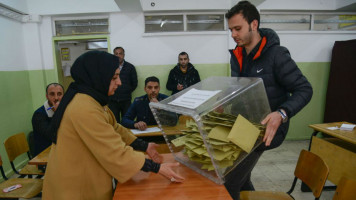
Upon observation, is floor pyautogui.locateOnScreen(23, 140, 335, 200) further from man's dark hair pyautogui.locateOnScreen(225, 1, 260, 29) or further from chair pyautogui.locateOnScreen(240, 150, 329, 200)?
man's dark hair pyautogui.locateOnScreen(225, 1, 260, 29)

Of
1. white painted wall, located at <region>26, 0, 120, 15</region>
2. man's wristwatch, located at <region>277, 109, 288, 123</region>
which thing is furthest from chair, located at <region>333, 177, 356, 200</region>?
white painted wall, located at <region>26, 0, 120, 15</region>

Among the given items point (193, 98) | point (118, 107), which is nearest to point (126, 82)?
point (118, 107)

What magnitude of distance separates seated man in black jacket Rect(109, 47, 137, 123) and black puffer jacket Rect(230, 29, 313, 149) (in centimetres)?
297

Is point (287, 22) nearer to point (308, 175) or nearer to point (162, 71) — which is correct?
point (162, 71)

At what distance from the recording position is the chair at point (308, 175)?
1307 millimetres

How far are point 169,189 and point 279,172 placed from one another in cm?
254

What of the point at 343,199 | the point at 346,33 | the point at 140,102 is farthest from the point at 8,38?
the point at 346,33

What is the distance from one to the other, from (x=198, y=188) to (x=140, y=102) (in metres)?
1.95

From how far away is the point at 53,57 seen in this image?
13.6 feet

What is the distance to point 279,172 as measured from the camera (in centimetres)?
298

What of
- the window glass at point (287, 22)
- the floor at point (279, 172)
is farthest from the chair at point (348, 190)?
the window glass at point (287, 22)

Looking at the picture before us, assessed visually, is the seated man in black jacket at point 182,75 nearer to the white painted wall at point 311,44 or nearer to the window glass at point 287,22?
the window glass at point 287,22

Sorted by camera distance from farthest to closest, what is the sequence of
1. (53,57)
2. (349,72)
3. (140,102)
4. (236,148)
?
(53,57)
(349,72)
(140,102)
(236,148)

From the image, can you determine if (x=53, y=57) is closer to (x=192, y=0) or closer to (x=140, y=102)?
(x=140, y=102)
